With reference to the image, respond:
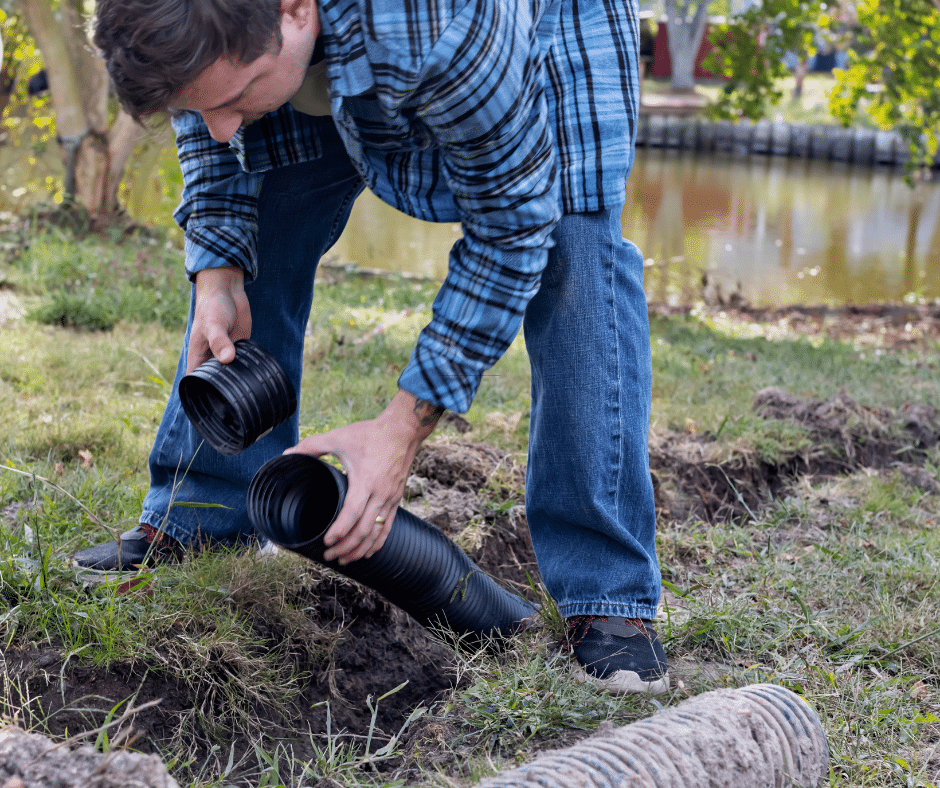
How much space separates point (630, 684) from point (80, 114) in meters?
6.95

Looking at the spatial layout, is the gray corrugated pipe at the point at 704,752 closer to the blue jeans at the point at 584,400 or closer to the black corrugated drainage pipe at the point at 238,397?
the blue jeans at the point at 584,400

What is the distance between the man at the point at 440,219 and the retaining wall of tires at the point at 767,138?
2058cm

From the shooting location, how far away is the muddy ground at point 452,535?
1806mm

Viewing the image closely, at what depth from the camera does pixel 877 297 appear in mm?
9234

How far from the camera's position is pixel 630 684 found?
1.96 m

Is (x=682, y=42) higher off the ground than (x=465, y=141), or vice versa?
(x=682, y=42)

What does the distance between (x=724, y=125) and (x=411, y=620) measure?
22.6 metres

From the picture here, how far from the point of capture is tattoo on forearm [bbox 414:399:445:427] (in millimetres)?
1788

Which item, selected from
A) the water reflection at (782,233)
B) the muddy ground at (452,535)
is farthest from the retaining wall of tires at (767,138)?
the muddy ground at (452,535)

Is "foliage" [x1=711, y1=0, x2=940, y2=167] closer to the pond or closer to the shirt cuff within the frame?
the pond

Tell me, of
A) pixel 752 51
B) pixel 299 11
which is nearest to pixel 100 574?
pixel 299 11

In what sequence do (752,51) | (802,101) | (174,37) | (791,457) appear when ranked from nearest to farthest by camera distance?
(174,37) → (791,457) → (752,51) → (802,101)

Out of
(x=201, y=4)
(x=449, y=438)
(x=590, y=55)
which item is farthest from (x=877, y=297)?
(x=201, y=4)

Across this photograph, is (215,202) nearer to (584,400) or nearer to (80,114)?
(584,400)
